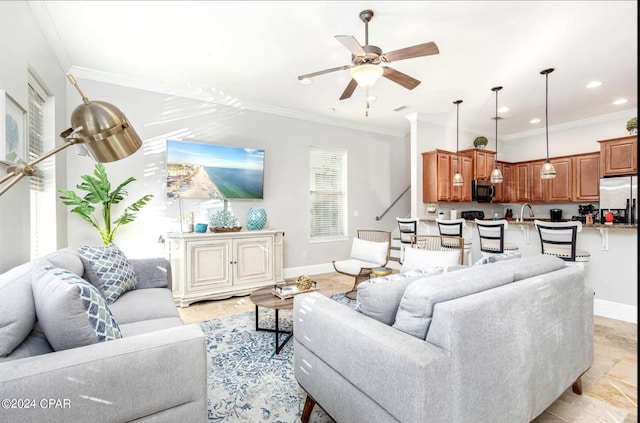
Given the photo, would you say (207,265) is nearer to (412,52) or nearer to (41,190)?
(41,190)

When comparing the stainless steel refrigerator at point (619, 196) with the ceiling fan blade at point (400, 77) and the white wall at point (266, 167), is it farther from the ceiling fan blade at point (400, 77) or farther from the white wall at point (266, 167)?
the ceiling fan blade at point (400, 77)

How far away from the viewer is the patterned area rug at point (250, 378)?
5.82ft

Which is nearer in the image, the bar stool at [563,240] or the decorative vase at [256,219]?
the bar stool at [563,240]

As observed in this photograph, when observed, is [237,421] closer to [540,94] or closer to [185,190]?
[185,190]

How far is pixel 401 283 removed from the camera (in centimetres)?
152

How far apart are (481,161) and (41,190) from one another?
22.5 feet

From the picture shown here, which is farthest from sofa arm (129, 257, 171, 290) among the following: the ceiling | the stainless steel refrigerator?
the stainless steel refrigerator

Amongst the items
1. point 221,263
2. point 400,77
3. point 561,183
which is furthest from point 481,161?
point 221,263

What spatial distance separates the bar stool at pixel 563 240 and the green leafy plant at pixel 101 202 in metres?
4.70

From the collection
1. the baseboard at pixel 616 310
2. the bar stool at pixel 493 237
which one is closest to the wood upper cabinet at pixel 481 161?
the bar stool at pixel 493 237

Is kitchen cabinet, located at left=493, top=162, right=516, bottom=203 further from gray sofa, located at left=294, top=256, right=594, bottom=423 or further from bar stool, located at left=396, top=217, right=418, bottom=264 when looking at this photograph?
gray sofa, located at left=294, top=256, right=594, bottom=423

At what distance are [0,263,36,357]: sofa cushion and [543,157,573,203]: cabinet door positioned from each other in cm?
782

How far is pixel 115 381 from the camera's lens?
3.55ft

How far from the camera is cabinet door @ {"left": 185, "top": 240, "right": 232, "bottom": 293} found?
370 cm
